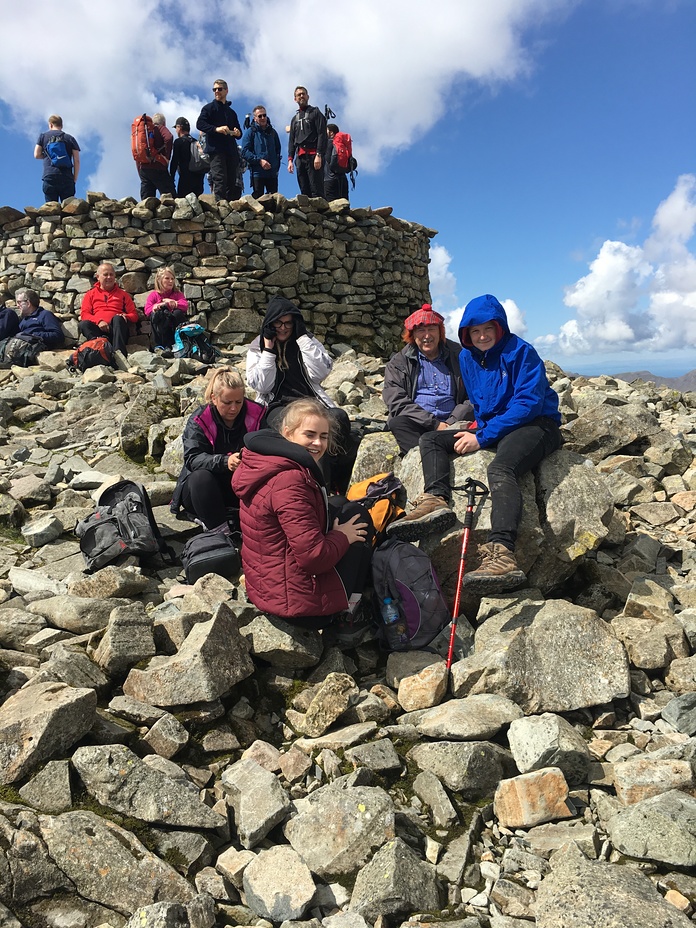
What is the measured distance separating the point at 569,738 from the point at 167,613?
10.2ft

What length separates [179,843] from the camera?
11.1 ft

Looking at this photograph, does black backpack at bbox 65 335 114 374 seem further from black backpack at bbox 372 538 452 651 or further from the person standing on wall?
black backpack at bbox 372 538 452 651

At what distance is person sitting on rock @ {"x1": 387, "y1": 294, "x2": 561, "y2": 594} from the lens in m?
5.29

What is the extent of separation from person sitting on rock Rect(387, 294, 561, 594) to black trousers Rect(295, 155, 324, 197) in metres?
12.1

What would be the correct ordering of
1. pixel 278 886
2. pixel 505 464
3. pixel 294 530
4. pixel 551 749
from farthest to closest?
pixel 505 464
pixel 294 530
pixel 551 749
pixel 278 886

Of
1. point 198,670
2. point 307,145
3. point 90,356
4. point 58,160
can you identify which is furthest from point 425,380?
point 58,160

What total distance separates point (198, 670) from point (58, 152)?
583 inches

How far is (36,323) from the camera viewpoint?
45.9 feet

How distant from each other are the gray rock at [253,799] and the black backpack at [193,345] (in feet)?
34.7

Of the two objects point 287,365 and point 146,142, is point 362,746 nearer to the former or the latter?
point 287,365

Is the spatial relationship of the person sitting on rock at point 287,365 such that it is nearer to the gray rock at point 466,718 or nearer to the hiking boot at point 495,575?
the hiking boot at point 495,575

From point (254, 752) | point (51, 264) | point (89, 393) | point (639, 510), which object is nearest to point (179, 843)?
point (254, 752)

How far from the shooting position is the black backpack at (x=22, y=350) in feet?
44.7

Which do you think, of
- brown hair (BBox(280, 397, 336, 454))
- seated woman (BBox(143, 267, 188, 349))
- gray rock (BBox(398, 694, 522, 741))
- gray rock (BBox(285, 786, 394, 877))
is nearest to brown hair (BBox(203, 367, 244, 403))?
brown hair (BBox(280, 397, 336, 454))
